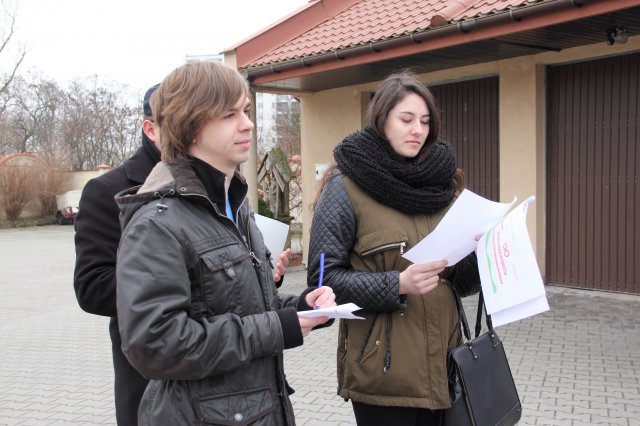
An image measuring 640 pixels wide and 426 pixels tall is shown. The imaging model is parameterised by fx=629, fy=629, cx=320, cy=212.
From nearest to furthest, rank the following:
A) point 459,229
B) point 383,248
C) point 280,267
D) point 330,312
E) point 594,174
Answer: point 330,312, point 459,229, point 383,248, point 280,267, point 594,174

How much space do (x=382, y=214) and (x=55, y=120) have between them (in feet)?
156

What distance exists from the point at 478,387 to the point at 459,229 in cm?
62

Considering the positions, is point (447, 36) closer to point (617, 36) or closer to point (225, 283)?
point (617, 36)

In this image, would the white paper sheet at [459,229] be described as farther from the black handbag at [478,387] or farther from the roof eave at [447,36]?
the roof eave at [447,36]

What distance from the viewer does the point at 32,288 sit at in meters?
11.6

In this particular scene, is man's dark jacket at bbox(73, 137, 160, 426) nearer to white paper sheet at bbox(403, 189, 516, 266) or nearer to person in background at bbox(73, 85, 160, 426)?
person in background at bbox(73, 85, 160, 426)

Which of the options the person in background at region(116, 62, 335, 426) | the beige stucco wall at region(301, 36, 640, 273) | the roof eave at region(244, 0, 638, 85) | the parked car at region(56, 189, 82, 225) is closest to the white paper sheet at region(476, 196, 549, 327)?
the person in background at region(116, 62, 335, 426)

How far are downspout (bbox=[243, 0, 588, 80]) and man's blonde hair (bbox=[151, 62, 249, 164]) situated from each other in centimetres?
502

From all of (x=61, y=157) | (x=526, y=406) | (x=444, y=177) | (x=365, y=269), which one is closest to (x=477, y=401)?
(x=365, y=269)

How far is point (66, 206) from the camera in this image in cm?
2953

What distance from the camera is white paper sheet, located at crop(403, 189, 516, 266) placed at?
2.05 meters

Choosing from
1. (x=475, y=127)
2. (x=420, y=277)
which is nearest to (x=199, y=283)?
(x=420, y=277)

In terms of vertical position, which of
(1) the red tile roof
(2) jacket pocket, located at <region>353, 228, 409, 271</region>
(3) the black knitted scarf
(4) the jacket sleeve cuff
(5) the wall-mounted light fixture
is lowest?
(4) the jacket sleeve cuff

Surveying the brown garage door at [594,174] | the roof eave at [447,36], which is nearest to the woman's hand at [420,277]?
the roof eave at [447,36]
